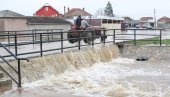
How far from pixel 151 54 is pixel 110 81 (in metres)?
7.60

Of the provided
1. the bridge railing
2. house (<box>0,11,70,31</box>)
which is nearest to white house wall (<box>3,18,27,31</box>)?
house (<box>0,11,70,31</box>)

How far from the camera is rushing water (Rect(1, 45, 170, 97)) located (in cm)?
1086

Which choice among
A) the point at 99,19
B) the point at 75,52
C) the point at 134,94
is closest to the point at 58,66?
the point at 75,52

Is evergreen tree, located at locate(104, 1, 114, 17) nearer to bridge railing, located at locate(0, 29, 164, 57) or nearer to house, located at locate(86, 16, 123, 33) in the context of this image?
house, located at locate(86, 16, 123, 33)

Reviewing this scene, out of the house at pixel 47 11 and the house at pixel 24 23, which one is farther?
the house at pixel 47 11

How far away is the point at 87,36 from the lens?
18844 millimetres

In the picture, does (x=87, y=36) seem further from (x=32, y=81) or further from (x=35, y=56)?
(x=32, y=81)

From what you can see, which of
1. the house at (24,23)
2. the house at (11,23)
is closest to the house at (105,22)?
the house at (24,23)

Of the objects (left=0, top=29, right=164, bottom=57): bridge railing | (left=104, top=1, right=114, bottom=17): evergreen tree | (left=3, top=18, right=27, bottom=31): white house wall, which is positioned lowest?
(left=0, top=29, right=164, bottom=57): bridge railing

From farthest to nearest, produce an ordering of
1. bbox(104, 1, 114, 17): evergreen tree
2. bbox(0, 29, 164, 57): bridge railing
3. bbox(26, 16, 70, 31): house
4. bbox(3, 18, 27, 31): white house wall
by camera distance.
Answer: bbox(104, 1, 114, 17): evergreen tree → bbox(26, 16, 70, 31): house → bbox(3, 18, 27, 31): white house wall → bbox(0, 29, 164, 57): bridge railing

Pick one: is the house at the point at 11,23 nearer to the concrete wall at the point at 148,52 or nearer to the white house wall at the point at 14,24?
the white house wall at the point at 14,24

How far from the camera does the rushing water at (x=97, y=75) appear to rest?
10859mm

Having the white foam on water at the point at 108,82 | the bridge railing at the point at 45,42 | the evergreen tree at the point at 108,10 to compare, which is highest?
the evergreen tree at the point at 108,10

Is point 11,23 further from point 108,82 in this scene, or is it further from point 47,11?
point 47,11
